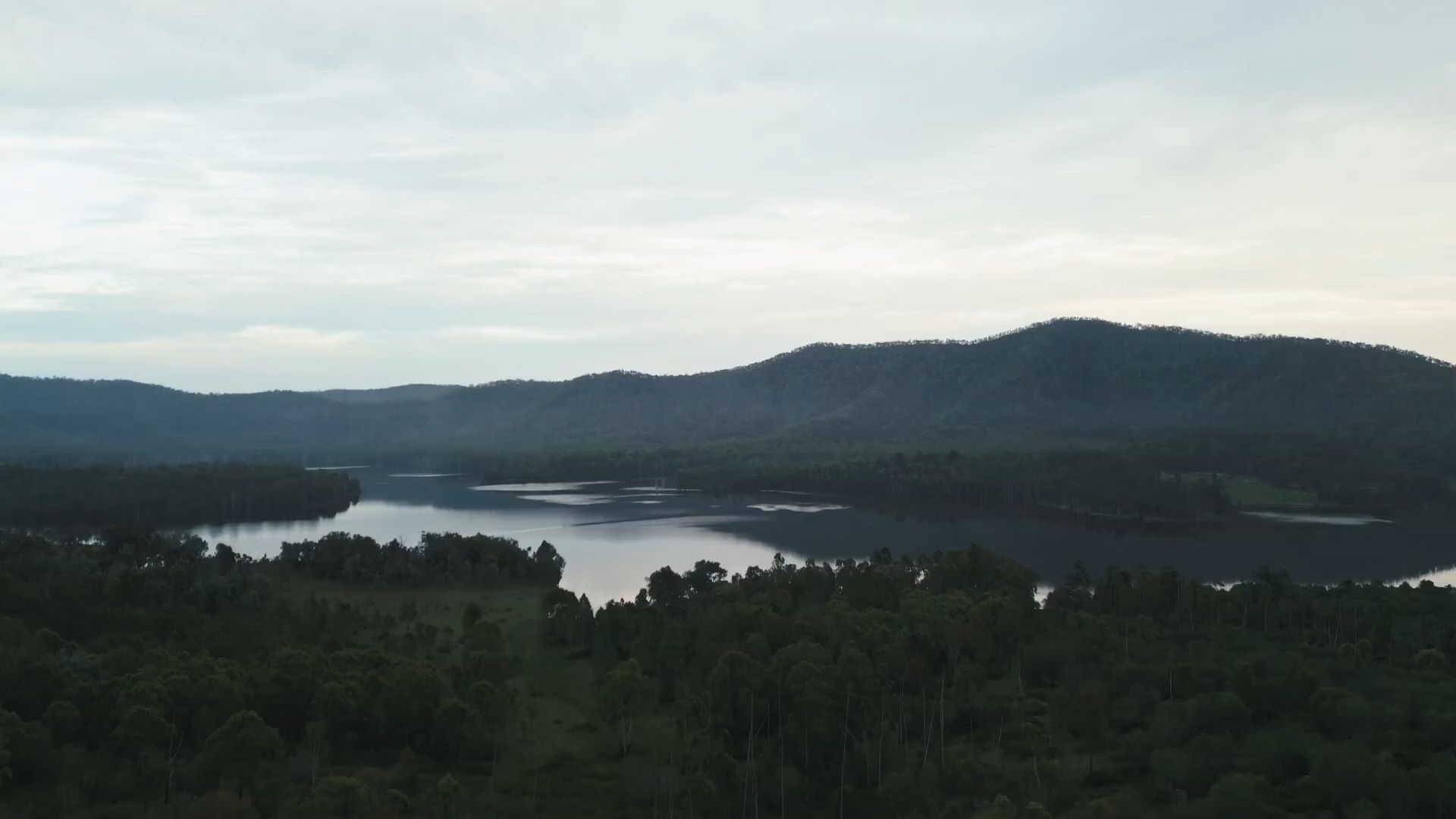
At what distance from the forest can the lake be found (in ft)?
52.1

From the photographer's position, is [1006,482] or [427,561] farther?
[1006,482]

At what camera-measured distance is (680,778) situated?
80.2 ft

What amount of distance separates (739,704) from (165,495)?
262 ft

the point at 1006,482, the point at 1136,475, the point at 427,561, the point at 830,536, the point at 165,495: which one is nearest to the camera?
the point at 427,561

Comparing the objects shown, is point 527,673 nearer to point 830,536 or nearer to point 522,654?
point 522,654

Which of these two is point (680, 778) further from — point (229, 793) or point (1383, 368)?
point (1383, 368)

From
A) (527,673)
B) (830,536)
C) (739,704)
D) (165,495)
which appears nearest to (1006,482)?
(830,536)

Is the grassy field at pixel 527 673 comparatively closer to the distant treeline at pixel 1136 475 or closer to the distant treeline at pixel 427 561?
the distant treeline at pixel 427 561

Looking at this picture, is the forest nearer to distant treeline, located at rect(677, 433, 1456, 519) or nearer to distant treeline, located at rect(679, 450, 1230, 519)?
distant treeline, located at rect(679, 450, 1230, 519)

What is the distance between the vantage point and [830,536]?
7550 centimetres

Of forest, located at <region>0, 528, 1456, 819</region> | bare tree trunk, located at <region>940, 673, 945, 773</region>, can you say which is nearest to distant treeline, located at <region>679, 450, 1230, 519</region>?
forest, located at <region>0, 528, 1456, 819</region>

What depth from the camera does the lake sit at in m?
61.7

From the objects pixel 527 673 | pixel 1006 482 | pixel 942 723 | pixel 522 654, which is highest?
pixel 1006 482

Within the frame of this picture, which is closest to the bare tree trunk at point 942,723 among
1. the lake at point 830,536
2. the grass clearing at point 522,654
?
the grass clearing at point 522,654
